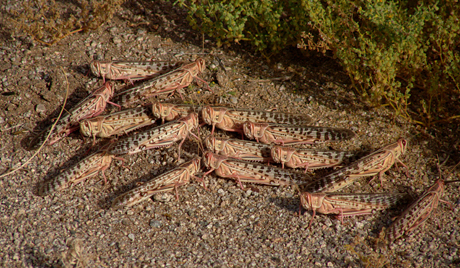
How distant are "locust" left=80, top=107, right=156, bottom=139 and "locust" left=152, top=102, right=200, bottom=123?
21 cm

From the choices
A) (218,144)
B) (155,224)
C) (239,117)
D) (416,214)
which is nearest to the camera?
(416,214)

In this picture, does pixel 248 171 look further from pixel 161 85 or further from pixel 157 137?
pixel 161 85

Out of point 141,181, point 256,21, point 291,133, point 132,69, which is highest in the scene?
point 256,21

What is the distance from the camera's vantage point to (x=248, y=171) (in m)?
4.96

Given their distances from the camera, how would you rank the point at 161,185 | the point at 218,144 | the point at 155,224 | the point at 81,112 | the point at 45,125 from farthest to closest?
the point at 45,125
the point at 81,112
the point at 218,144
the point at 161,185
the point at 155,224

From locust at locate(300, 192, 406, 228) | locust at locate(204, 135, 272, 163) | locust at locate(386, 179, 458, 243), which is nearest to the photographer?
locust at locate(386, 179, 458, 243)

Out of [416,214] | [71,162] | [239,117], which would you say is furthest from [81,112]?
[416,214]

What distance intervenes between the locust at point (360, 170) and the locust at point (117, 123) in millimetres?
2390

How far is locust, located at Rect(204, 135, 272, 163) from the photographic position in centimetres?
518

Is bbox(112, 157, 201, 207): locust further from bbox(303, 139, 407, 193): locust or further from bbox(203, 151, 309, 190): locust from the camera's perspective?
bbox(303, 139, 407, 193): locust

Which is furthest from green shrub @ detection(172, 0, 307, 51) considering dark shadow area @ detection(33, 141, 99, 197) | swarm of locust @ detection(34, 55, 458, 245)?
dark shadow area @ detection(33, 141, 99, 197)

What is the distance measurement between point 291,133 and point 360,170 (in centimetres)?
99

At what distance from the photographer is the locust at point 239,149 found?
5180mm

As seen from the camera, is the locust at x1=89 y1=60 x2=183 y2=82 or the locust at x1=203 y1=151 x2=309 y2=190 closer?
the locust at x1=203 y1=151 x2=309 y2=190
